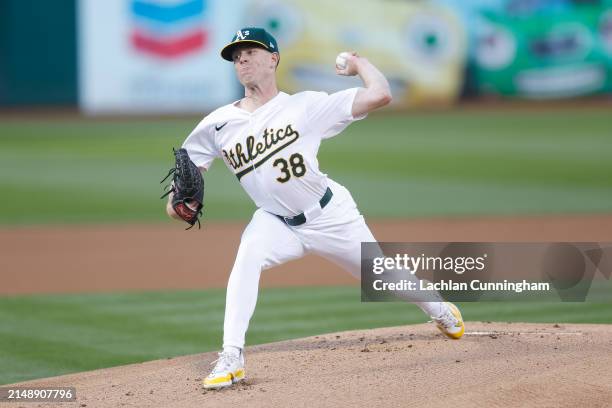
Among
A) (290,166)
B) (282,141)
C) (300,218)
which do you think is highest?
(282,141)

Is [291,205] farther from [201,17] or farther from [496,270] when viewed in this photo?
[201,17]

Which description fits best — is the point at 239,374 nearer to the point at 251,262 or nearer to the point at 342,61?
the point at 251,262

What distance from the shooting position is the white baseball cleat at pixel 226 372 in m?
4.98

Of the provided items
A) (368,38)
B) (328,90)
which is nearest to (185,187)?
(328,90)

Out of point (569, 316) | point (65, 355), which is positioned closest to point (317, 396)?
point (65, 355)

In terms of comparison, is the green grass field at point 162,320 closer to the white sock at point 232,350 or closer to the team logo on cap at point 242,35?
the white sock at point 232,350

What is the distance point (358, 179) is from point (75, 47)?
34.0ft

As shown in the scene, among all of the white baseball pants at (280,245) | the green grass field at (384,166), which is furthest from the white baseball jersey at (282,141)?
the green grass field at (384,166)

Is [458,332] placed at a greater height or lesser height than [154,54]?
lesser

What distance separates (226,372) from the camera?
500cm

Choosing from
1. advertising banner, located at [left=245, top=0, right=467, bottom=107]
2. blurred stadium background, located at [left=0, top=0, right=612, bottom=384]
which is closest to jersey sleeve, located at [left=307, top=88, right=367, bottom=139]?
blurred stadium background, located at [left=0, top=0, right=612, bottom=384]

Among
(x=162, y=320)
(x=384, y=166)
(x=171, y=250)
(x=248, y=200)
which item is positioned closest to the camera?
(x=162, y=320)

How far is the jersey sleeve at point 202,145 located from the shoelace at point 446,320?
154 centimetres

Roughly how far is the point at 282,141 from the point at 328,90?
1719cm
